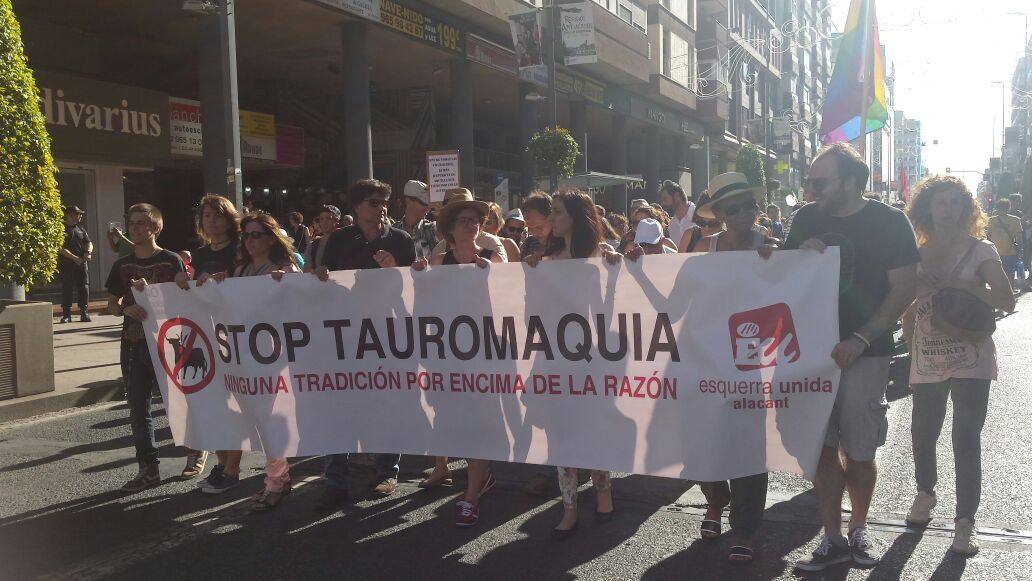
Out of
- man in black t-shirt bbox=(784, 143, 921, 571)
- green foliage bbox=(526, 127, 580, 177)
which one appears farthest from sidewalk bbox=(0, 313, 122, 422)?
green foliage bbox=(526, 127, 580, 177)

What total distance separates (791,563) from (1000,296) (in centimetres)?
168

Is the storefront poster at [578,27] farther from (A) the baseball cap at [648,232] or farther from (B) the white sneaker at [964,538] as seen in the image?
(B) the white sneaker at [964,538]

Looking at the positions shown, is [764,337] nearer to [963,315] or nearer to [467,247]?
[963,315]

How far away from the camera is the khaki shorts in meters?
4.18

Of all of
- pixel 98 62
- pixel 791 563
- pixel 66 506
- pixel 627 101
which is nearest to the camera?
pixel 791 563

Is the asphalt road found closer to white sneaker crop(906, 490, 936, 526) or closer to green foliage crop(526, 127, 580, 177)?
white sneaker crop(906, 490, 936, 526)

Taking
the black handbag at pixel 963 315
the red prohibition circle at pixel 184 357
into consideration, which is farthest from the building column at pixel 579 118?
the black handbag at pixel 963 315

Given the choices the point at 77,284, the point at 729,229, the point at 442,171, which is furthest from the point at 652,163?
the point at 729,229

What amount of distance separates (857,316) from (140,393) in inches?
174

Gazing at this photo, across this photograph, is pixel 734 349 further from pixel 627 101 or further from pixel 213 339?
Result: pixel 627 101

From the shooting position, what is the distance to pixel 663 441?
15.0 feet

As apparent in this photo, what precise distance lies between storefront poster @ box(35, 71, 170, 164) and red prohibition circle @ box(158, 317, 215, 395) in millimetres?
12157

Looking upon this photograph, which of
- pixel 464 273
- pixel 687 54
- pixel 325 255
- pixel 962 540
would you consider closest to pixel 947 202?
pixel 962 540

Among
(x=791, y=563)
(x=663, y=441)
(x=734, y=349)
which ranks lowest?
(x=791, y=563)
